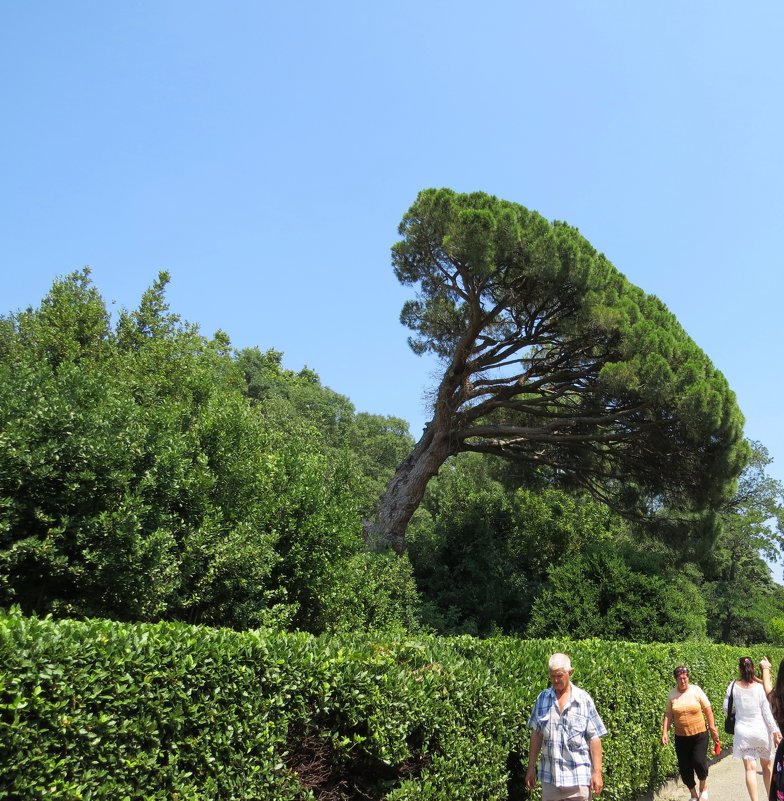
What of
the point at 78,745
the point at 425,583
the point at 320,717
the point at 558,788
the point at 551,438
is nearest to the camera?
the point at 78,745

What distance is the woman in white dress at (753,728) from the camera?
710 centimetres

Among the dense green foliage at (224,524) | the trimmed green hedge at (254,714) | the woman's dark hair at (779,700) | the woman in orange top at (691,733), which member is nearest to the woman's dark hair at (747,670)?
the woman in orange top at (691,733)

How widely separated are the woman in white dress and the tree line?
5.51m

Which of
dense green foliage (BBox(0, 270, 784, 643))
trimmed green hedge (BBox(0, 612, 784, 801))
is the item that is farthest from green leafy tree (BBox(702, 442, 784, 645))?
trimmed green hedge (BBox(0, 612, 784, 801))

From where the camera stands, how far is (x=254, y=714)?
3.79 metres

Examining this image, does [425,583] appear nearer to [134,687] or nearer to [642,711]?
[642,711]

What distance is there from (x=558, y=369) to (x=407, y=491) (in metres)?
4.93

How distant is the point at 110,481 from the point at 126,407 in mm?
1397

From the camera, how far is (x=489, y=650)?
6195 mm

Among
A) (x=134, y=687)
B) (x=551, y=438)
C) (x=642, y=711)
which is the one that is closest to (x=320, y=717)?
(x=134, y=687)

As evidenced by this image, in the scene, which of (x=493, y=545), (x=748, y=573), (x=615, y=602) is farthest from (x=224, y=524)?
(x=748, y=573)

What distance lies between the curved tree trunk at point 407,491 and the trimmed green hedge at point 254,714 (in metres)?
11.2

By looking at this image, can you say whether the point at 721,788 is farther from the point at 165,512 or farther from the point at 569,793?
the point at 165,512

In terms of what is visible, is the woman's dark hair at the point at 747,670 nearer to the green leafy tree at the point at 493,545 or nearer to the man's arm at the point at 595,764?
the man's arm at the point at 595,764
